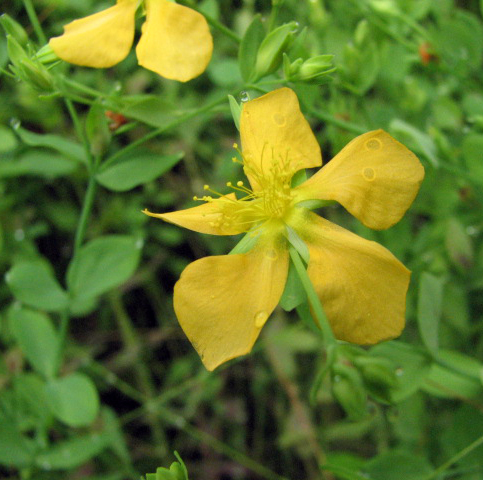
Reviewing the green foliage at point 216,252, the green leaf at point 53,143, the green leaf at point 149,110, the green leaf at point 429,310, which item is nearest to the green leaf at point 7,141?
the green foliage at point 216,252

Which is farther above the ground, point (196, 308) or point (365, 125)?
point (196, 308)

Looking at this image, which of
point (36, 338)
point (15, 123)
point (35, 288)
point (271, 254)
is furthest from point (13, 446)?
point (271, 254)

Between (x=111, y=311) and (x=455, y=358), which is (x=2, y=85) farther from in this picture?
(x=455, y=358)

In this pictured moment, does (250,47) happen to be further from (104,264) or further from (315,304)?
(104,264)

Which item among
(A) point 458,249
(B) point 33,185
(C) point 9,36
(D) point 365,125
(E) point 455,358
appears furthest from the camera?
(B) point 33,185

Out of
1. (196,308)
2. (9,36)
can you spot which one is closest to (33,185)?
(9,36)

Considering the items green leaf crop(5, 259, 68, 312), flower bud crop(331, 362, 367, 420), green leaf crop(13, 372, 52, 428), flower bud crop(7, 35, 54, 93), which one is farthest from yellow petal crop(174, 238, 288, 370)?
green leaf crop(13, 372, 52, 428)

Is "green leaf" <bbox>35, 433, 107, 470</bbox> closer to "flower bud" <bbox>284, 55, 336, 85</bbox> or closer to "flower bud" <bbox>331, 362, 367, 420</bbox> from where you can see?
"flower bud" <bbox>331, 362, 367, 420</bbox>
